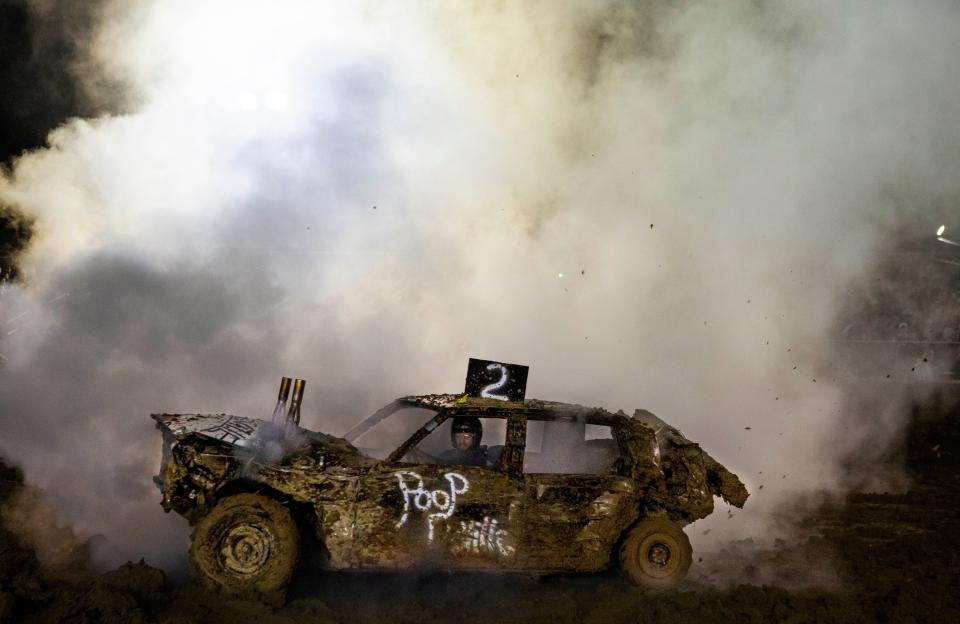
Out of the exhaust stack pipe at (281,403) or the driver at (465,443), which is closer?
the exhaust stack pipe at (281,403)

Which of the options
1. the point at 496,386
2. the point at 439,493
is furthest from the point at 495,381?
the point at 439,493

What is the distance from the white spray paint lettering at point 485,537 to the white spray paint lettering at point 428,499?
→ 173mm

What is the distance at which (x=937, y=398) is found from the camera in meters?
16.3

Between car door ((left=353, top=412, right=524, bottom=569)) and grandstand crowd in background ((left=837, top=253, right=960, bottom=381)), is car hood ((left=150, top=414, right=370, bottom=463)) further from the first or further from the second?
grandstand crowd in background ((left=837, top=253, right=960, bottom=381))

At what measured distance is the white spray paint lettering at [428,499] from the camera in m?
5.28

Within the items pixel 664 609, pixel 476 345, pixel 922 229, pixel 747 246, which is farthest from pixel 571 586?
pixel 922 229

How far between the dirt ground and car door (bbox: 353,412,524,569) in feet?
1.16

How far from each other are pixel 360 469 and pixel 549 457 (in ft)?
7.28

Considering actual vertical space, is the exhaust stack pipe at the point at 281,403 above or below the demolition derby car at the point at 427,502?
above

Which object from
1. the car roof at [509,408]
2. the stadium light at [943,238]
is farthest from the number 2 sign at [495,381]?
the stadium light at [943,238]

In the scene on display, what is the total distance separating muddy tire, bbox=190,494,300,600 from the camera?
505cm

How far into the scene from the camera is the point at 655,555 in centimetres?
568

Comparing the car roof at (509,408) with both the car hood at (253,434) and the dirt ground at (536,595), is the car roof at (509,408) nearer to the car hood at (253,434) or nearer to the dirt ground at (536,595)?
the car hood at (253,434)

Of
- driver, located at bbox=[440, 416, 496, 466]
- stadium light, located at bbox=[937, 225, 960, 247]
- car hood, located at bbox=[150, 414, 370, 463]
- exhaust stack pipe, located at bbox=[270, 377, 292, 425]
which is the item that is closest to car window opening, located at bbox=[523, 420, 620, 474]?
driver, located at bbox=[440, 416, 496, 466]
